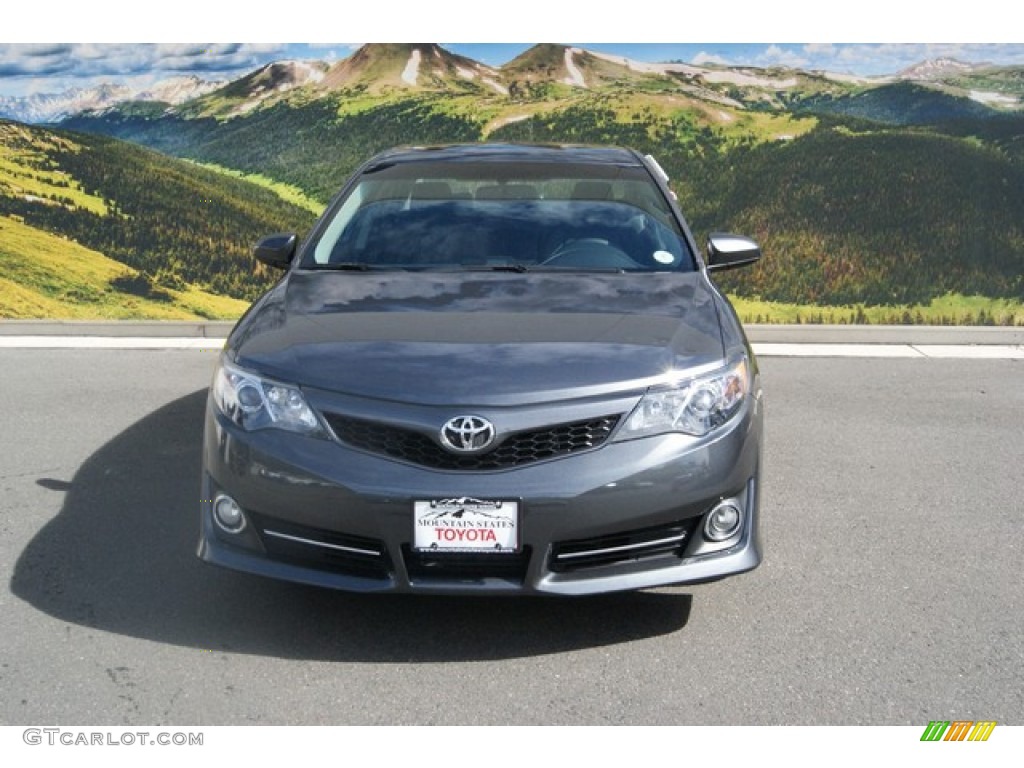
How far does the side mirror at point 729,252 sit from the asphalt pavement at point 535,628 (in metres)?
1.06

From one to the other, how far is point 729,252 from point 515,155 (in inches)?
46.9

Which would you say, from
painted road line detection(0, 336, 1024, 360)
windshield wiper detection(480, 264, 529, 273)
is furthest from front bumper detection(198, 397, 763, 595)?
painted road line detection(0, 336, 1024, 360)

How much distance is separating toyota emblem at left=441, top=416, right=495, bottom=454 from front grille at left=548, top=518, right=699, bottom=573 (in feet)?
1.29

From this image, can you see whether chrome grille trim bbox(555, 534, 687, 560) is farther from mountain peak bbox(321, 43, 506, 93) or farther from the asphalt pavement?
mountain peak bbox(321, 43, 506, 93)

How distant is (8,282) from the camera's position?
10.5m

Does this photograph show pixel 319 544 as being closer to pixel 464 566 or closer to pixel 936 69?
pixel 464 566

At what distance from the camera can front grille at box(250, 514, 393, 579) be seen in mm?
3959

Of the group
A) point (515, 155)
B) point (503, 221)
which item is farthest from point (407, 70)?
point (503, 221)

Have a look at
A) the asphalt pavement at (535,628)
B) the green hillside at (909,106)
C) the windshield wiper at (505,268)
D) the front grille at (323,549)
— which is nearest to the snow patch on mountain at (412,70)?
the green hillside at (909,106)

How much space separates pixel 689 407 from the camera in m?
4.04

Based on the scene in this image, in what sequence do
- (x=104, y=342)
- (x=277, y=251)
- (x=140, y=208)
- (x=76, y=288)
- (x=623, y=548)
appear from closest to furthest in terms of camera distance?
(x=623, y=548) → (x=277, y=251) → (x=104, y=342) → (x=76, y=288) → (x=140, y=208)

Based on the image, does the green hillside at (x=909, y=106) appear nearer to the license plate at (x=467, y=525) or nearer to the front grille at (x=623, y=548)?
the front grille at (x=623, y=548)

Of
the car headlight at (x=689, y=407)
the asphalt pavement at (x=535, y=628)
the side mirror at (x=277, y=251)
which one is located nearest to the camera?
the asphalt pavement at (x=535, y=628)

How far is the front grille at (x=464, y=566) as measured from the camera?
389 centimetres
